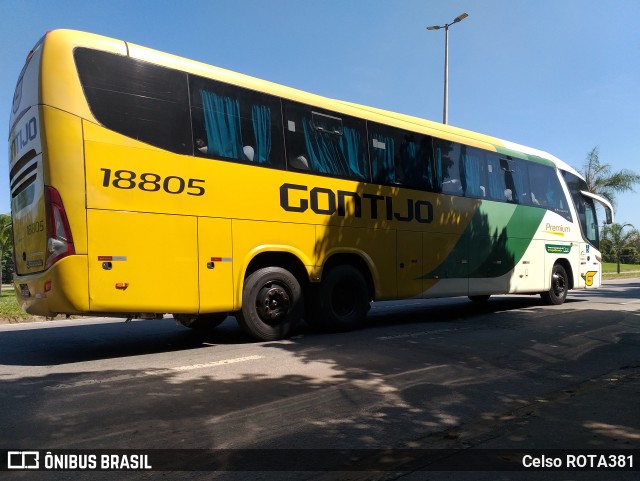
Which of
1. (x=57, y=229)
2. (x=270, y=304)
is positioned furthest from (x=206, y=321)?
(x=57, y=229)

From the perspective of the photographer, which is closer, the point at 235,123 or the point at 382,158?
the point at 235,123

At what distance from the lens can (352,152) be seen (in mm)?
8164

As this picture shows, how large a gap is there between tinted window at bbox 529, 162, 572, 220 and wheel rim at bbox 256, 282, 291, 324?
7626 millimetres

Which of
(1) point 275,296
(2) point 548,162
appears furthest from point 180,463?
(2) point 548,162

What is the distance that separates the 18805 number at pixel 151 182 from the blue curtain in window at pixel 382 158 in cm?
342

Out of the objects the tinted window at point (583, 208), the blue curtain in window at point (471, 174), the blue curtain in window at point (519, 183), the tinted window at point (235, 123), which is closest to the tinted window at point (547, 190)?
the blue curtain in window at point (519, 183)

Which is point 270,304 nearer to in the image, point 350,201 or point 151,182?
point 350,201

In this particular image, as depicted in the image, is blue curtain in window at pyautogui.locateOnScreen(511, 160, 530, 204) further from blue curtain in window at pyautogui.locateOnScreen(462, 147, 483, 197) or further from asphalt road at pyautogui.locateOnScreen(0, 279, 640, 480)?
asphalt road at pyautogui.locateOnScreen(0, 279, 640, 480)

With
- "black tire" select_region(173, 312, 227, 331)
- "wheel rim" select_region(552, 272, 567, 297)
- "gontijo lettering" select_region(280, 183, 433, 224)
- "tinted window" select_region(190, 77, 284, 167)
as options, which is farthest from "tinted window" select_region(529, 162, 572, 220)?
"black tire" select_region(173, 312, 227, 331)

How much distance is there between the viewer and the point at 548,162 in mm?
12492

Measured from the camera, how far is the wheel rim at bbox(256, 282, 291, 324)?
6867 millimetres

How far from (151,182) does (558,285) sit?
431 inches

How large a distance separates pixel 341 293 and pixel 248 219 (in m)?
2.22
